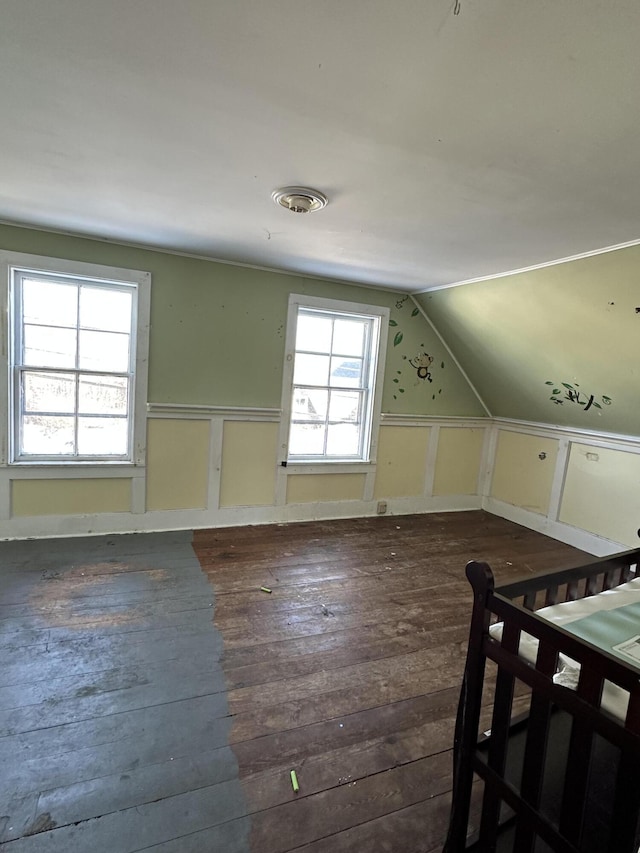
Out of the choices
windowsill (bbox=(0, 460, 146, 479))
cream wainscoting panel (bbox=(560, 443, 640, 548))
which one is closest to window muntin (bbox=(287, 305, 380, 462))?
windowsill (bbox=(0, 460, 146, 479))

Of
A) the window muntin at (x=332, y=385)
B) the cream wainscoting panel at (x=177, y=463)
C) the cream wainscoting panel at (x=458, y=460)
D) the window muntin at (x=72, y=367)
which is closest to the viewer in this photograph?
the window muntin at (x=72, y=367)

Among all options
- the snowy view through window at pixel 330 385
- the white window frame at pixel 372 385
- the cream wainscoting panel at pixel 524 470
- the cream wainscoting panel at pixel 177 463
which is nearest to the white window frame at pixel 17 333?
the cream wainscoting panel at pixel 177 463

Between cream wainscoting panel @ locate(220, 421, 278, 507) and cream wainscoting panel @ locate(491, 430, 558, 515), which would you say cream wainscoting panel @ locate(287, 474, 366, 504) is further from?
cream wainscoting panel @ locate(491, 430, 558, 515)

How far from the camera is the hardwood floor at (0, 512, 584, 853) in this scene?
137cm

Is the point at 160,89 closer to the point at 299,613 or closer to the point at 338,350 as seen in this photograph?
the point at 299,613

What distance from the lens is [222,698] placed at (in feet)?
6.17

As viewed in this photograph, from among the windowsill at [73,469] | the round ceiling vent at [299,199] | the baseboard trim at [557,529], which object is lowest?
the baseboard trim at [557,529]

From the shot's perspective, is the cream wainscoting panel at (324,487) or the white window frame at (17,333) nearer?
the white window frame at (17,333)

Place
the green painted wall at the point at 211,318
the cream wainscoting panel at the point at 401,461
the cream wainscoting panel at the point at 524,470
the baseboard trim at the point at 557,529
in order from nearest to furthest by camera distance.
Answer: the green painted wall at the point at 211,318 → the baseboard trim at the point at 557,529 → the cream wainscoting panel at the point at 524,470 → the cream wainscoting panel at the point at 401,461

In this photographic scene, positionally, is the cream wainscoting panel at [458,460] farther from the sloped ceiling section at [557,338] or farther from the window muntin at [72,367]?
the window muntin at [72,367]

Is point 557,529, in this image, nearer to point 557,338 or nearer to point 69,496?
point 557,338

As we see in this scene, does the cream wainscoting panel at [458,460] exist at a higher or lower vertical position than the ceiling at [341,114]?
lower

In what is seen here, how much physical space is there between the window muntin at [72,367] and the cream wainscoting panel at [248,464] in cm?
81

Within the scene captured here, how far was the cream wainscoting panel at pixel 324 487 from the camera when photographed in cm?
414
